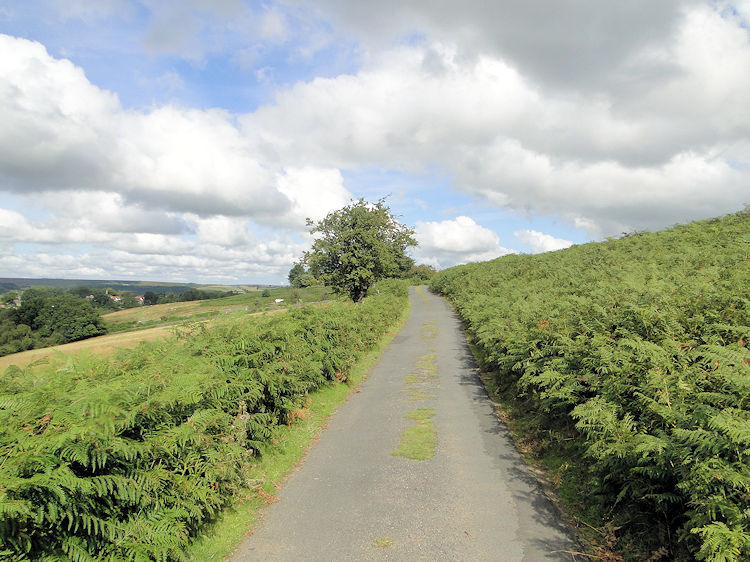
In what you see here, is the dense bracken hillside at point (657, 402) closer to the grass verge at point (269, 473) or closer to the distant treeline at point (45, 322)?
the grass verge at point (269, 473)

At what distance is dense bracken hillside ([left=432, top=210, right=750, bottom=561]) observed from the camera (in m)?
3.37

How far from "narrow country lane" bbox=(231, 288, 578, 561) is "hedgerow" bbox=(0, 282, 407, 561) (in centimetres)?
114

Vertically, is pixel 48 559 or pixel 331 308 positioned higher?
pixel 331 308

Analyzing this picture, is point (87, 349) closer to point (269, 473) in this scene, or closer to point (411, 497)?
point (269, 473)

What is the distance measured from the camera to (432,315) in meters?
28.3

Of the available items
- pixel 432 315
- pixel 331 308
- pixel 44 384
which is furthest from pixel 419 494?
pixel 432 315

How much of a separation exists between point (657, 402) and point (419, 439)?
451 cm

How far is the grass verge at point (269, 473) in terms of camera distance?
4.78 metres

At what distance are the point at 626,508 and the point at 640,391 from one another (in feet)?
4.82

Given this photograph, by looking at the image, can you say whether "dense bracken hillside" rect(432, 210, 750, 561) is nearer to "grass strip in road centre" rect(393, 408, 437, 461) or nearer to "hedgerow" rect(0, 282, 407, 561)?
"grass strip in road centre" rect(393, 408, 437, 461)

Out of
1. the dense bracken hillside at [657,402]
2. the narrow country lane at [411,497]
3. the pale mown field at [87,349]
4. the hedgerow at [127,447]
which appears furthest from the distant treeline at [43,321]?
the dense bracken hillside at [657,402]

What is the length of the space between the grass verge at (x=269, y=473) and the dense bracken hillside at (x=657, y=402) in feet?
15.6

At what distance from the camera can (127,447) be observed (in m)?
3.45

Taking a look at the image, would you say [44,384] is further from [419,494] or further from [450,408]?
[450,408]
